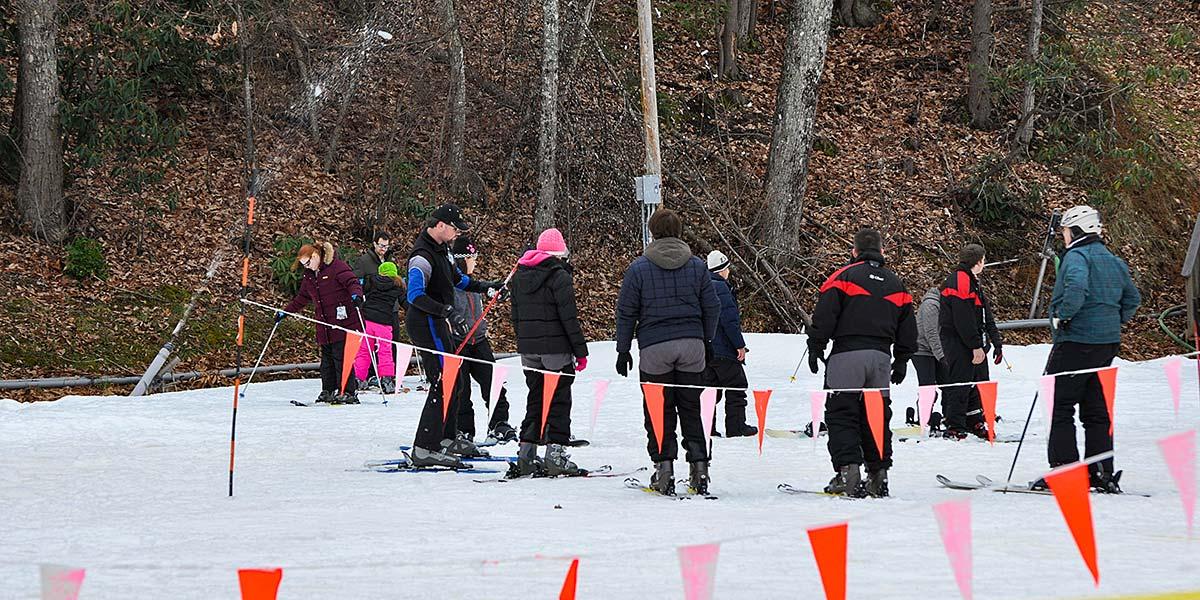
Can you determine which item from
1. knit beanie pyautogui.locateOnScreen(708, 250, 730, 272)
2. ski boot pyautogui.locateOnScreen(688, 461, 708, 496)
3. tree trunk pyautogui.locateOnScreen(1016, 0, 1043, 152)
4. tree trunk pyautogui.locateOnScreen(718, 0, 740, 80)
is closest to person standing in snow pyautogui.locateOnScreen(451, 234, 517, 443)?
knit beanie pyautogui.locateOnScreen(708, 250, 730, 272)

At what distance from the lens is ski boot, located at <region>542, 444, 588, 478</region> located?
366 inches

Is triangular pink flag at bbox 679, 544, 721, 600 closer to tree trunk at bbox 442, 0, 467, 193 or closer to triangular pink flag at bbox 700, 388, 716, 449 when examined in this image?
triangular pink flag at bbox 700, 388, 716, 449

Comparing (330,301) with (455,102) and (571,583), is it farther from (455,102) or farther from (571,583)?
(455,102)

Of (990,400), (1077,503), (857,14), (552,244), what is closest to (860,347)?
(990,400)

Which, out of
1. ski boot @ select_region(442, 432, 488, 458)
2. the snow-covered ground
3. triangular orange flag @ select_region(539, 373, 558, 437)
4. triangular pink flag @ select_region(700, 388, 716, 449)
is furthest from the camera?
ski boot @ select_region(442, 432, 488, 458)

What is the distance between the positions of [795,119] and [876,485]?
1521cm

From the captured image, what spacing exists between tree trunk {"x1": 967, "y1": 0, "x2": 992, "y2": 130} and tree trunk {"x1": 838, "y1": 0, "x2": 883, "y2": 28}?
3.53 metres

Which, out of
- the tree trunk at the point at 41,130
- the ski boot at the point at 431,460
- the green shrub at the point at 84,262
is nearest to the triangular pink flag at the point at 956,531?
the ski boot at the point at 431,460

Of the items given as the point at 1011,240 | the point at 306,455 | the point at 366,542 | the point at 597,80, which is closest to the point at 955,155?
the point at 1011,240

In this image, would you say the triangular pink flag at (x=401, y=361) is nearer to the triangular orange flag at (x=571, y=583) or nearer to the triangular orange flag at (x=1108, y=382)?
the triangular orange flag at (x=1108, y=382)

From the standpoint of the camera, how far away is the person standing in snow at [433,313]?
31.4ft

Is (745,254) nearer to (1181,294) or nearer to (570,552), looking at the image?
(1181,294)

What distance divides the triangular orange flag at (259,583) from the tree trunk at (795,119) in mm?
18844

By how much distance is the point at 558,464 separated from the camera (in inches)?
366
